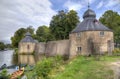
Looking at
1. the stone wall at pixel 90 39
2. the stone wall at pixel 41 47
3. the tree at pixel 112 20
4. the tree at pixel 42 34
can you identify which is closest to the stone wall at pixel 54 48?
the stone wall at pixel 41 47

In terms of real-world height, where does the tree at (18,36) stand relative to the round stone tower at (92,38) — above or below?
above

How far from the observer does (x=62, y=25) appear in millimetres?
47000

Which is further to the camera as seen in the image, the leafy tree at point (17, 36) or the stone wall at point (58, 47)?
the leafy tree at point (17, 36)

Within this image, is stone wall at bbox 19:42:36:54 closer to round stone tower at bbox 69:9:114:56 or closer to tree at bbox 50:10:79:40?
tree at bbox 50:10:79:40

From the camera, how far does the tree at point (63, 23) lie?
45.9 meters

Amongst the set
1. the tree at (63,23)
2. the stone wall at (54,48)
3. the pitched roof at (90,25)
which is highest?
the tree at (63,23)

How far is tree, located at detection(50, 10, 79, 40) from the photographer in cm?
4594

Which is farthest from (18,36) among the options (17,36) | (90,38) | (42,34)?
(90,38)

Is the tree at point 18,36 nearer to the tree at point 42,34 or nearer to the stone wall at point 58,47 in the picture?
the tree at point 42,34

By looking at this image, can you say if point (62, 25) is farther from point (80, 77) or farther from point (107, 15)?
point (80, 77)

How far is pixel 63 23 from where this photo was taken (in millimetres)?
46781

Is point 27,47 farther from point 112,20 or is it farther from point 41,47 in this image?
point 112,20

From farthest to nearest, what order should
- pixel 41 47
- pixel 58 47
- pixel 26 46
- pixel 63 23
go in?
pixel 26 46 → pixel 63 23 → pixel 41 47 → pixel 58 47

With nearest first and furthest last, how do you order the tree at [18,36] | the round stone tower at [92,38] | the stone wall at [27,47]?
the round stone tower at [92,38]
the stone wall at [27,47]
the tree at [18,36]
